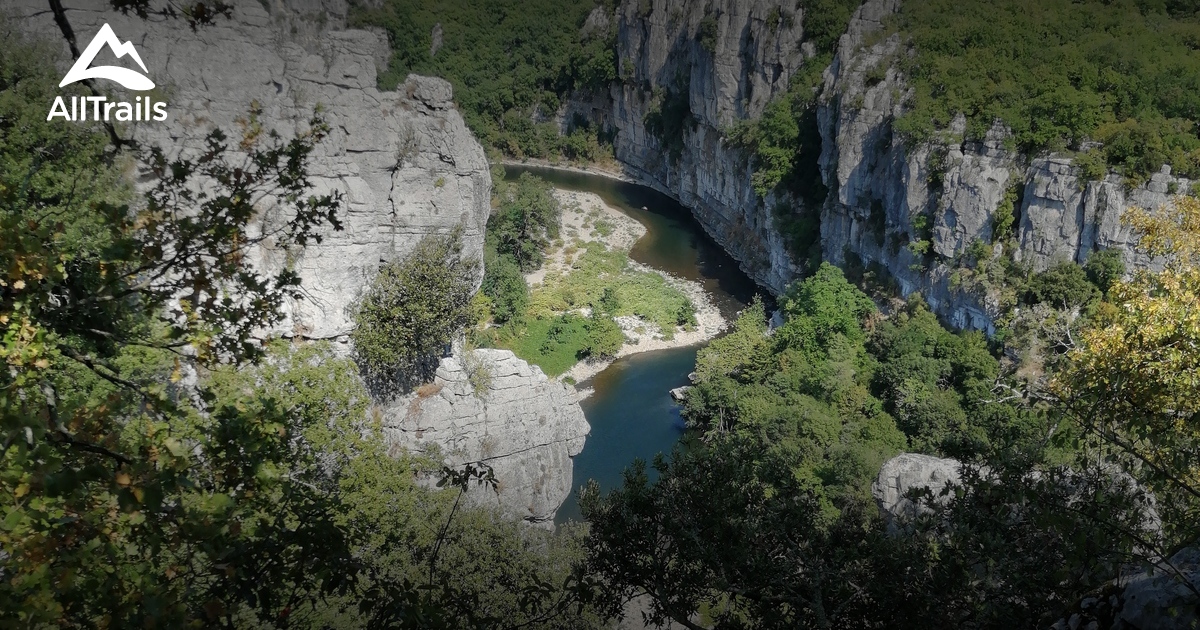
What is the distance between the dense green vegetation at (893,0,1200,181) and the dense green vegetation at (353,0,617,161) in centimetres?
2983

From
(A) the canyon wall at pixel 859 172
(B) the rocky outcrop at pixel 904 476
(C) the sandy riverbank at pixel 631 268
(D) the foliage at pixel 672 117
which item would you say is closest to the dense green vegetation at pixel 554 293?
(C) the sandy riverbank at pixel 631 268

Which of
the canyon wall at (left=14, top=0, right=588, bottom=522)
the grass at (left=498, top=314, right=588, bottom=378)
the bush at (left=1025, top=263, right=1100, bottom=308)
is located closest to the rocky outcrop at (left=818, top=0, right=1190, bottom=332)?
the bush at (left=1025, top=263, right=1100, bottom=308)

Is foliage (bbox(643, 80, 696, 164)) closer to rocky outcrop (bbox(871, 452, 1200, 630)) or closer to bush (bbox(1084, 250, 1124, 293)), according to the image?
bush (bbox(1084, 250, 1124, 293))

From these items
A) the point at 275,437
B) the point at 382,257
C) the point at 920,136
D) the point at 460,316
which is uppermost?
the point at 920,136

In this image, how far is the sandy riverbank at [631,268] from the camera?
102 feet

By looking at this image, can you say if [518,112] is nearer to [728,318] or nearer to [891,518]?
[728,318]

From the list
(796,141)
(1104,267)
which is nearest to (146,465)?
(1104,267)

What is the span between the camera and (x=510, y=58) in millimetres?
60906

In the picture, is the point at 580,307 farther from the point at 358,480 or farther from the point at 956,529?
the point at 956,529

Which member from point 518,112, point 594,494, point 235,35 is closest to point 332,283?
point 235,35

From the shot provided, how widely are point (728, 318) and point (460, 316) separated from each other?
52.2ft

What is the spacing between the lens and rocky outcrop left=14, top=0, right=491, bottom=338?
16578 millimetres

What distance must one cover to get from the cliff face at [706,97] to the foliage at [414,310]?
62.2 feet

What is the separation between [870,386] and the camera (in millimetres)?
24203
